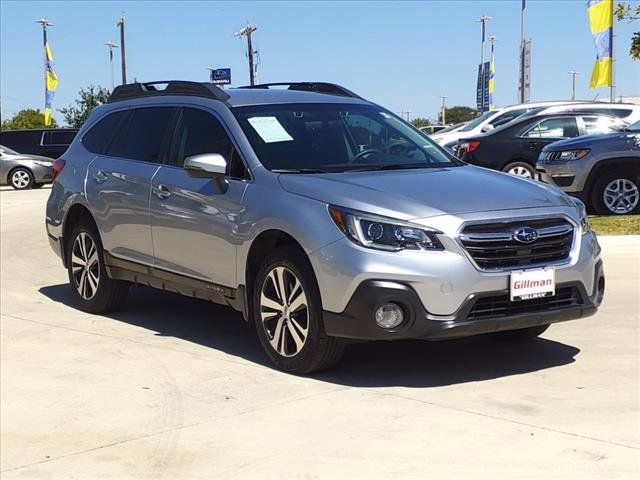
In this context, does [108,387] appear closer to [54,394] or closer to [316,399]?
[54,394]

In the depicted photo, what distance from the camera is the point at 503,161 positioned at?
54.9ft

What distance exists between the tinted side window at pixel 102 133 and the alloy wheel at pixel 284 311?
281 cm

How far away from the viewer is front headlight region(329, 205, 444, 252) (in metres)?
5.18

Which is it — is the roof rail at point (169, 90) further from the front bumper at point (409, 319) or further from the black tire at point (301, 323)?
the front bumper at point (409, 319)

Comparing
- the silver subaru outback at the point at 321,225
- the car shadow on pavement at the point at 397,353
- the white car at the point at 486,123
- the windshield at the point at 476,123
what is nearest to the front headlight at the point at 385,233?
the silver subaru outback at the point at 321,225

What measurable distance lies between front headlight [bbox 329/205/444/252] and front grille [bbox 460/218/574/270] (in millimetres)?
205

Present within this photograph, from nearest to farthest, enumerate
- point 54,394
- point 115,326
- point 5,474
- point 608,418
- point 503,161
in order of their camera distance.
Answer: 1. point 5,474
2. point 608,418
3. point 54,394
4. point 115,326
5. point 503,161

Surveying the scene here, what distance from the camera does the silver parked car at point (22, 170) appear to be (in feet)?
91.5

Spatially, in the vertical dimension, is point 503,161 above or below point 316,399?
above

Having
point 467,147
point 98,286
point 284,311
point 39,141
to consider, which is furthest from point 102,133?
point 39,141

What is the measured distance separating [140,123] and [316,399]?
3296 mm

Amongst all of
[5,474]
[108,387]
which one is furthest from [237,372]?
[5,474]

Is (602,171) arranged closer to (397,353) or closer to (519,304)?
(397,353)

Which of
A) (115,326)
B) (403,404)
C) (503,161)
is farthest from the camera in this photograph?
(503,161)
